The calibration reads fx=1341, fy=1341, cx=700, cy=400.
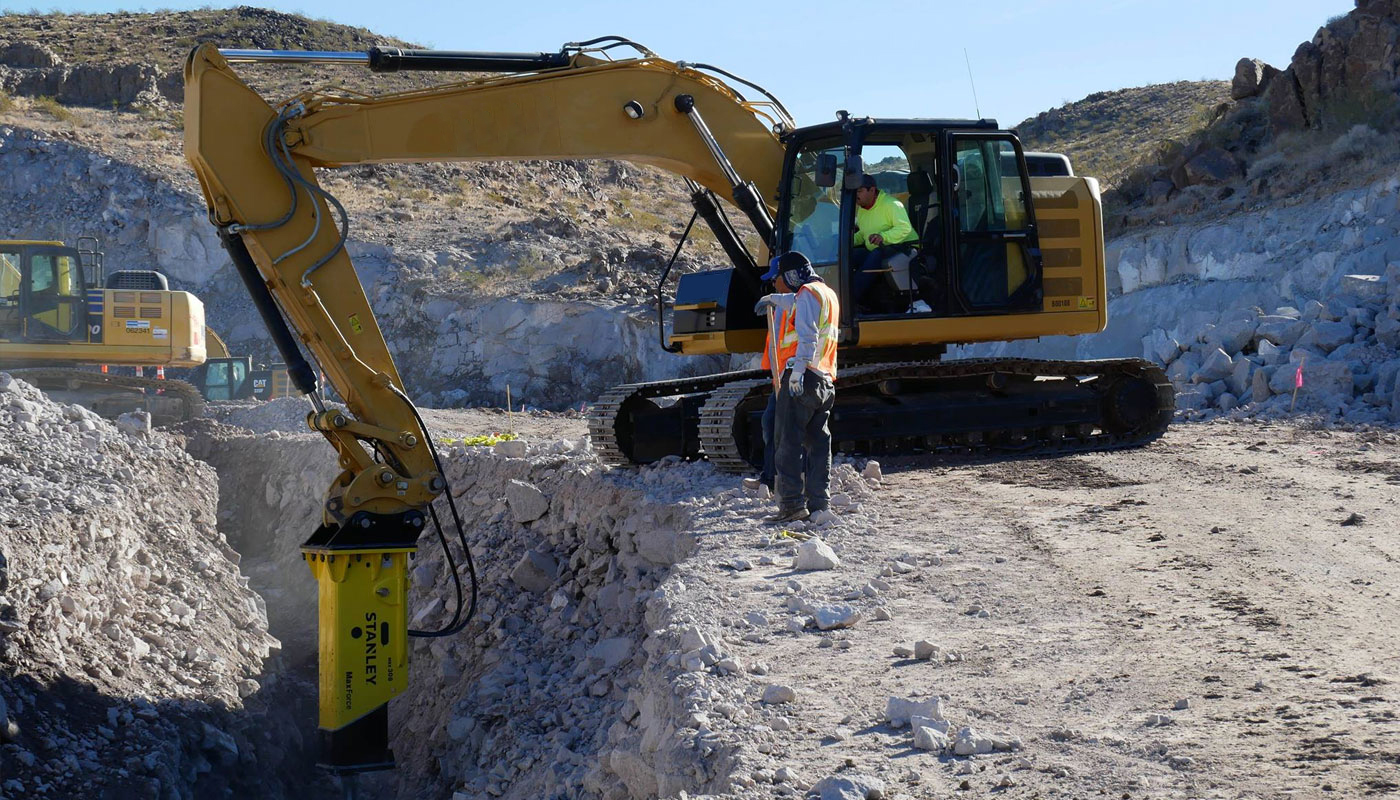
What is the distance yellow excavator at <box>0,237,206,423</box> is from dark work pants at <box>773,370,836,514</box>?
14374 mm

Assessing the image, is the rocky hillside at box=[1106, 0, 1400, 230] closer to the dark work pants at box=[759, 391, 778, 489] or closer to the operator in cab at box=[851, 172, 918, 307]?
the operator in cab at box=[851, 172, 918, 307]

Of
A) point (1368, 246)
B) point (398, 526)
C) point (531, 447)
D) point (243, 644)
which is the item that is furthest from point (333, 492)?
point (1368, 246)

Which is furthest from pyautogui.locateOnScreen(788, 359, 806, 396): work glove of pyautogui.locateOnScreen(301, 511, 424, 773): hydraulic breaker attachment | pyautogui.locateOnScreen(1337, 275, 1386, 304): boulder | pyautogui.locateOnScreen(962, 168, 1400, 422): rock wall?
pyautogui.locateOnScreen(1337, 275, 1386, 304): boulder

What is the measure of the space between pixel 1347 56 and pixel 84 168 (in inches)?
1194

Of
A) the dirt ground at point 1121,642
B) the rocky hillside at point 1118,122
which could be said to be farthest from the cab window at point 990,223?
the rocky hillside at point 1118,122

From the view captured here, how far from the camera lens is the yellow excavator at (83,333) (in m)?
19.9

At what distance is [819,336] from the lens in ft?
→ 27.5

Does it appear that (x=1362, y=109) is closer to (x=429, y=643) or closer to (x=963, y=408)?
(x=963, y=408)

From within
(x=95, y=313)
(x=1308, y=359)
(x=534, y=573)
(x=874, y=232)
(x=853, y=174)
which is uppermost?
(x=853, y=174)

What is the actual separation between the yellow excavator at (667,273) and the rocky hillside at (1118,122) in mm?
33632

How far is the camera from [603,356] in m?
28.1

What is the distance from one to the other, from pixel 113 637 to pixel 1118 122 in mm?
50095

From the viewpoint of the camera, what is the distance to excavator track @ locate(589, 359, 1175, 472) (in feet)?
33.6

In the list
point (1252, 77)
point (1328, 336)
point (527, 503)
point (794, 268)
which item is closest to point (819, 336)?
point (794, 268)
